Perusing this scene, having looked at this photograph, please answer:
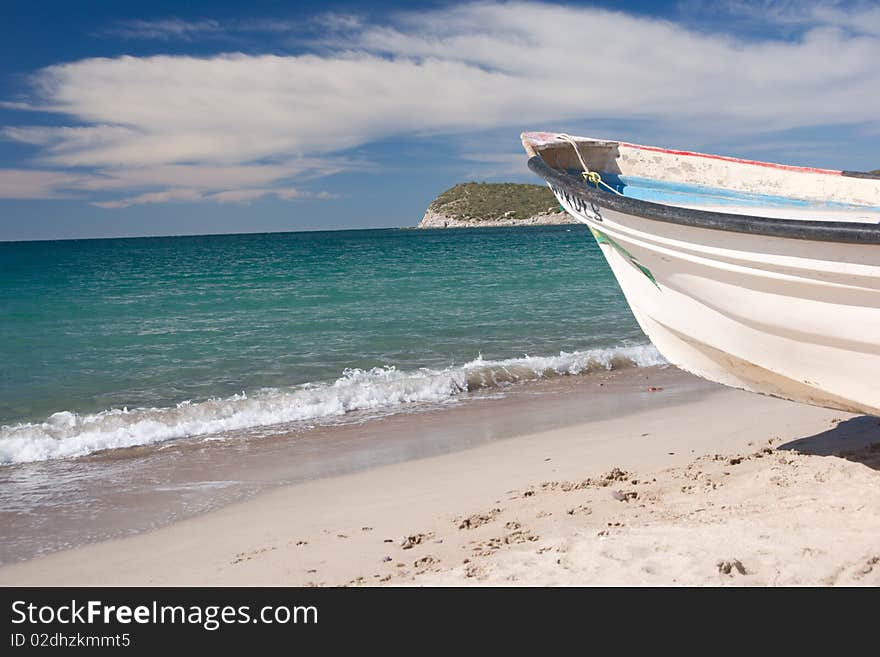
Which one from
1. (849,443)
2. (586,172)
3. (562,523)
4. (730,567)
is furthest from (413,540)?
(849,443)

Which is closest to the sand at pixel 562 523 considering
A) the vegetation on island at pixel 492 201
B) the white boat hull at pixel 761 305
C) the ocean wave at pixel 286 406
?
the white boat hull at pixel 761 305

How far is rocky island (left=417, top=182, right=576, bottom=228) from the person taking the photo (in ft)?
390

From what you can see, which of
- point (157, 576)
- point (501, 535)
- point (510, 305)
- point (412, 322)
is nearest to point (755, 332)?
point (501, 535)

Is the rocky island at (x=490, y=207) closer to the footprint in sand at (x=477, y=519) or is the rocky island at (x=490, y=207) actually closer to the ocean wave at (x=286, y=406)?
the ocean wave at (x=286, y=406)

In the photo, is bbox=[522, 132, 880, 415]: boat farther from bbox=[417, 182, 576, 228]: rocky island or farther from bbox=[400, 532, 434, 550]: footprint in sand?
bbox=[417, 182, 576, 228]: rocky island

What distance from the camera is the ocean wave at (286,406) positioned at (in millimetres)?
6969

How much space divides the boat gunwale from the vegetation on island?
4396 inches

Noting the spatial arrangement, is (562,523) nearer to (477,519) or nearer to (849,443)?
(477,519)

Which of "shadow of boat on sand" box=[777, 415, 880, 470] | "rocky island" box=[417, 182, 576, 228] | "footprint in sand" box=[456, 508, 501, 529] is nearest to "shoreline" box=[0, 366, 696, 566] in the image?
"footprint in sand" box=[456, 508, 501, 529]

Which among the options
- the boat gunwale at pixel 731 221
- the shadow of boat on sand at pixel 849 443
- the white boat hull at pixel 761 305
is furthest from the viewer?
the shadow of boat on sand at pixel 849 443

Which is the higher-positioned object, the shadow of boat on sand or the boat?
the boat

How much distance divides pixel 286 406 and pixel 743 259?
18.0 feet
